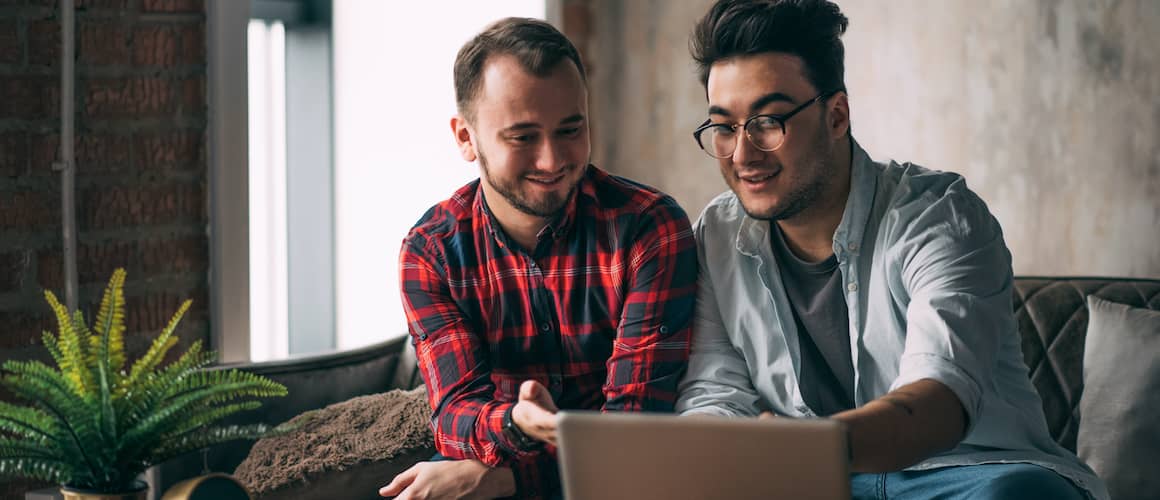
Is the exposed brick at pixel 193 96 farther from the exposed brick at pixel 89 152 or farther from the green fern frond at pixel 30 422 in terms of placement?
the green fern frond at pixel 30 422

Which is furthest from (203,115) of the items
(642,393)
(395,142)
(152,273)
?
(642,393)

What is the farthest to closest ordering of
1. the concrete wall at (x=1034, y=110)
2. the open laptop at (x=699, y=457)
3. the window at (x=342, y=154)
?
the window at (x=342, y=154)
the concrete wall at (x=1034, y=110)
the open laptop at (x=699, y=457)

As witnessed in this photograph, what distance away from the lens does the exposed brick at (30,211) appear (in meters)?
1.99

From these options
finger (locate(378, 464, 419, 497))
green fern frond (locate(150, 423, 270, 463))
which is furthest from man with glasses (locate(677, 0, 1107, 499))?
green fern frond (locate(150, 423, 270, 463))

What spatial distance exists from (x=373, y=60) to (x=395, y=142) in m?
0.24

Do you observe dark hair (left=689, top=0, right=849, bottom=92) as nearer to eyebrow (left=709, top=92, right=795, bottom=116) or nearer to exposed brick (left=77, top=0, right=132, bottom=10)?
eyebrow (left=709, top=92, right=795, bottom=116)

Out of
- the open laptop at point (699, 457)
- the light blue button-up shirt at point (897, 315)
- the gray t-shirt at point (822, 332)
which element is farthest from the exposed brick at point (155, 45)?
the open laptop at point (699, 457)

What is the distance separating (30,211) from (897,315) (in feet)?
5.03

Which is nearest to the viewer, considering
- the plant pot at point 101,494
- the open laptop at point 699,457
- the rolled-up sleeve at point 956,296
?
the open laptop at point 699,457

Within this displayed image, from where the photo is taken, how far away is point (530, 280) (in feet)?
6.17

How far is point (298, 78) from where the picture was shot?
3.24 m

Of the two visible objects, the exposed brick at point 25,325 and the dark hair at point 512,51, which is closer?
the dark hair at point 512,51

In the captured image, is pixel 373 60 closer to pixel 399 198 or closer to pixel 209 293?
pixel 399 198

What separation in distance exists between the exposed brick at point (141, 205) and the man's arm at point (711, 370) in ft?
3.55
